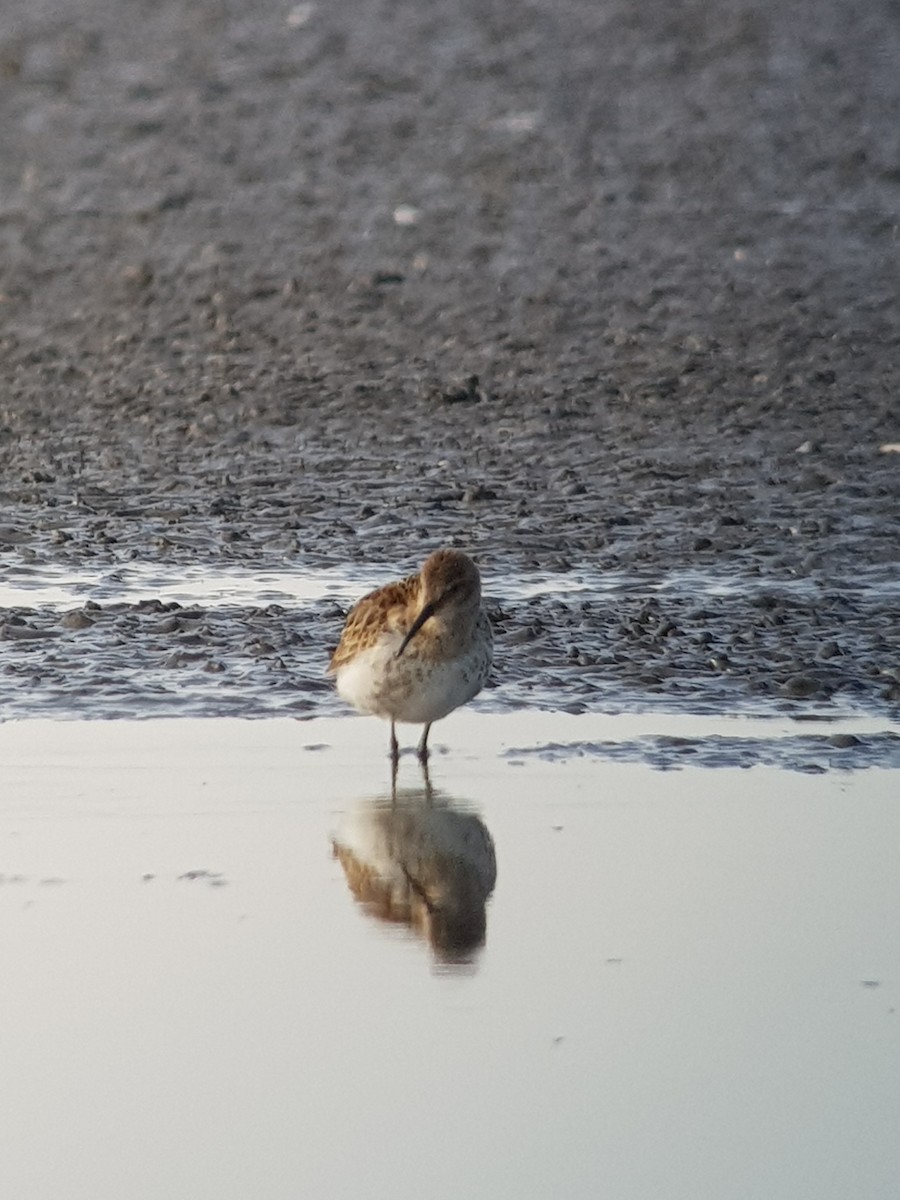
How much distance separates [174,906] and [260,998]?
2.29 feet

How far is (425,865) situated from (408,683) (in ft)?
4.42

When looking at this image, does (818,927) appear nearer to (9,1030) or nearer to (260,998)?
(260,998)

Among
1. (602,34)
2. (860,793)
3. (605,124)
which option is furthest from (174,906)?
(602,34)

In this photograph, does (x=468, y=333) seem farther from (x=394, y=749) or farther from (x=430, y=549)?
(x=394, y=749)

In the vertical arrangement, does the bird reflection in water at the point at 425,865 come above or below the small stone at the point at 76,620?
below

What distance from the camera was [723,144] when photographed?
1928 centimetres

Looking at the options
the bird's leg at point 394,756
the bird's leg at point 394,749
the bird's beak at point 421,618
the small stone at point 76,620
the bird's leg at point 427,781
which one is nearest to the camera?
the bird's leg at point 427,781

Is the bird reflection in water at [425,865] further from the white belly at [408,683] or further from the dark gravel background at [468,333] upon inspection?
the dark gravel background at [468,333]

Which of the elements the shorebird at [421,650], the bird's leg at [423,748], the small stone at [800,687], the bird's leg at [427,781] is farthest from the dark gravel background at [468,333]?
the bird's leg at [427,781]

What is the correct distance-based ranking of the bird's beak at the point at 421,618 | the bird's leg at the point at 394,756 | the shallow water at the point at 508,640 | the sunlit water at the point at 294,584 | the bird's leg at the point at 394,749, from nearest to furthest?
the bird's leg at the point at 394,756
the bird's leg at the point at 394,749
the bird's beak at the point at 421,618
the shallow water at the point at 508,640
the sunlit water at the point at 294,584

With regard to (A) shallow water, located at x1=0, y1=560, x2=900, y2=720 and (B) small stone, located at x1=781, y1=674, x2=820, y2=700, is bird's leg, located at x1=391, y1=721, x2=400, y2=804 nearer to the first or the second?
(A) shallow water, located at x1=0, y1=560, x2=900, y2=720

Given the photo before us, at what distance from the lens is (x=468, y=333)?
15.5 m

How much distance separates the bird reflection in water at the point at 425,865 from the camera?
610 cm

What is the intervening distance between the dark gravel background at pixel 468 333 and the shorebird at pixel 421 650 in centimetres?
41
